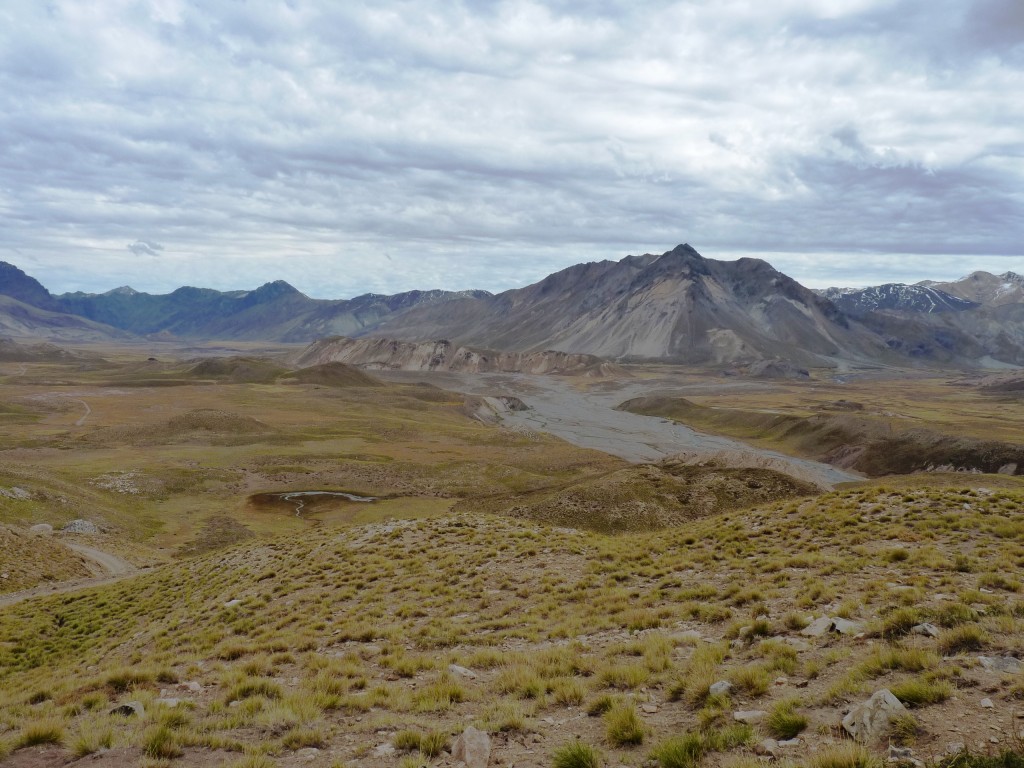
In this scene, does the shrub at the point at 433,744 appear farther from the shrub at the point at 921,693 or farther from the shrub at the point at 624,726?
the shrub at the point at 921,693

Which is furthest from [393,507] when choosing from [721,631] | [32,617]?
[721,631]

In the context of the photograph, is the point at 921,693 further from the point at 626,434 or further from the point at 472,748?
the point at 626,434

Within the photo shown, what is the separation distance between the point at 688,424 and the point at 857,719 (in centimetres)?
15045

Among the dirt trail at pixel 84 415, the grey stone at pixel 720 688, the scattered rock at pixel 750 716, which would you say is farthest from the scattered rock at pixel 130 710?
the dirt trail at pixel 84 415

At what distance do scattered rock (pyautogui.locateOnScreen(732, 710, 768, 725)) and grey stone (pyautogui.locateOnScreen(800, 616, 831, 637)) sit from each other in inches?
147

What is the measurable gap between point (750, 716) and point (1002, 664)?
3.86 metres

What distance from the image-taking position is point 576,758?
26.2 ft

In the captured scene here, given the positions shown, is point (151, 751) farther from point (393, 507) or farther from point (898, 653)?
point (393, 507)

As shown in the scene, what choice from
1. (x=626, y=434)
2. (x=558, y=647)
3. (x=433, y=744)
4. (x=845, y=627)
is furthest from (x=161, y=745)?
(x=626, y=434)

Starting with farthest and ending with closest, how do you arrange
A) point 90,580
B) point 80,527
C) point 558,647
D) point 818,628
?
1. point 80,527
2. point 90,580
3. point 558,647
4. point 818,628

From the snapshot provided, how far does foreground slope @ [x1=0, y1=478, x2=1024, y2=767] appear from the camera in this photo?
8.80 metres

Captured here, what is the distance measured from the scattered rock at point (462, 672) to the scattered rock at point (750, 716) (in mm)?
5456

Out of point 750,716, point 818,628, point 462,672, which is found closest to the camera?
point 750,716

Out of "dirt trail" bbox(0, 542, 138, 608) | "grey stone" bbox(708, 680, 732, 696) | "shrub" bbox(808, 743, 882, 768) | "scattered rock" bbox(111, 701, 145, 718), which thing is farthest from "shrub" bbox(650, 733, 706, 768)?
"dirt trail" bbox(0, 542, 138, 608)
